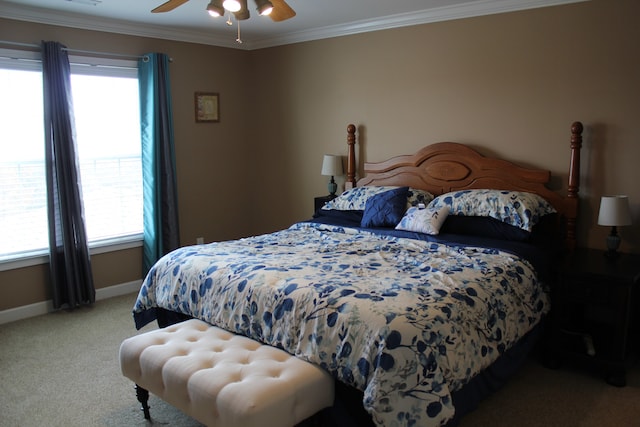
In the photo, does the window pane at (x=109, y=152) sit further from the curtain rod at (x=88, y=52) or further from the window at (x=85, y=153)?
the curtain rod at (x=88, y=52)

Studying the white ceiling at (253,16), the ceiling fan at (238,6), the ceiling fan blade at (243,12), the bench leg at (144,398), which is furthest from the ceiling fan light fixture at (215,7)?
the bench leg at (144,398)

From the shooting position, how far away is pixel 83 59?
420 centimetres

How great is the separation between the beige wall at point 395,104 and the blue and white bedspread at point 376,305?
1187 mm

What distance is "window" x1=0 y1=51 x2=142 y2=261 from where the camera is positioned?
3912mm

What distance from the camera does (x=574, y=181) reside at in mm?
3486

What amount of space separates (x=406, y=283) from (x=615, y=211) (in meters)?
1.58

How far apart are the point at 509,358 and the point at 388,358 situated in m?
1.08

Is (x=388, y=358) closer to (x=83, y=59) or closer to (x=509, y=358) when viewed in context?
(x=509, y=358)

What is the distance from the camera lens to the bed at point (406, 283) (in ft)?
6.84

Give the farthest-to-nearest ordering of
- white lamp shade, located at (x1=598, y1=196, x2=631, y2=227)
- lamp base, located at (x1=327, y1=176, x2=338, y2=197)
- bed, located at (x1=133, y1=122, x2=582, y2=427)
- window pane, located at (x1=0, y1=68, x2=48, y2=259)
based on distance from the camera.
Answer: lamp base, located at (x1=327, y1=176, x2=338, y2=197) < window pane, located at (x1=0, y1=68, x2=48, y2=259) < white lamp shade, located at (x1=598, y1=196, x2=631, y2=227) < bed, located at (x1=133, y1=122, x2=582, y2=427)

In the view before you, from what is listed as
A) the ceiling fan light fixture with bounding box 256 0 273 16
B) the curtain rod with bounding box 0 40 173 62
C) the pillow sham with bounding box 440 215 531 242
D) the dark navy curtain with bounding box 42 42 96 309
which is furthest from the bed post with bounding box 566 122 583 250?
the dark navy curtain with bounding box 42 42 96 309

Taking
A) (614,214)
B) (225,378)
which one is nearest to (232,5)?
(225,378)

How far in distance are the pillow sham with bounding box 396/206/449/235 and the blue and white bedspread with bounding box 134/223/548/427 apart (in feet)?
0.63

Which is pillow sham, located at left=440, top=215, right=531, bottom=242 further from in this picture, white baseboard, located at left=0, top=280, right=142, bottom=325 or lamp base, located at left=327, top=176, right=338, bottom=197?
white baseboard, located at left=0, top=280, right=142, bottom=325
